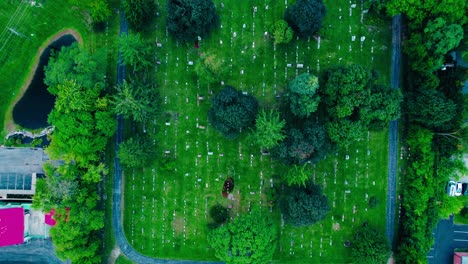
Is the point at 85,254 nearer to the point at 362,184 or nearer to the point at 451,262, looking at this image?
the point at 362,184

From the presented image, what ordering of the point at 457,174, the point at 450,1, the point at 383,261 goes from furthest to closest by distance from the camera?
the point at 457,174, the point at 383,261, the point at 450,1

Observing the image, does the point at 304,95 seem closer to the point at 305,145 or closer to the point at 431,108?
the point at 305,145

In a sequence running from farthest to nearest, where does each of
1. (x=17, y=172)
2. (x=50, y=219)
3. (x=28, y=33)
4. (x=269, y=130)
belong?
(x=17, y=172), (x=28, y=33), (x=50, y=219), (x=269, y=130)

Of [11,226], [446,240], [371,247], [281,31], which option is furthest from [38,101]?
[446,240]

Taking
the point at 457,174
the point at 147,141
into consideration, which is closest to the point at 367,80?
the point at 457,174

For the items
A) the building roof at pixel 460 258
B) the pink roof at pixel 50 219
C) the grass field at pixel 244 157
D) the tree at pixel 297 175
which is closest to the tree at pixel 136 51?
the grass field at pixel 244 157
